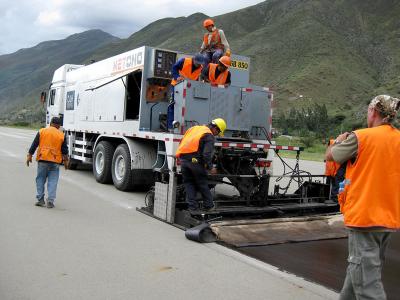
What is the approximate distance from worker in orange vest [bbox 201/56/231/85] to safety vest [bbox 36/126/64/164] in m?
2.93

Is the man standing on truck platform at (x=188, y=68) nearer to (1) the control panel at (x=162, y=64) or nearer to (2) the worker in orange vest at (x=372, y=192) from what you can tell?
(1) the control panel at (x=162, y=64)

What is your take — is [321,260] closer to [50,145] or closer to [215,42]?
[50,145]

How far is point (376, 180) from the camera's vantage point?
368 cm

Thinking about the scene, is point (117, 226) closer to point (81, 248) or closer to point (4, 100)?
point (81, 248)

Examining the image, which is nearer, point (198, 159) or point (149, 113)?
point (198, 159)

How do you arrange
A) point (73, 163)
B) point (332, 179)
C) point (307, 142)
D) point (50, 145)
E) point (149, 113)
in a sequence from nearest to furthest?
1. point (50, 145)
2. point (332, 179)
3. point (149, 113)
4. point (73, 163)
5. point (307, 142)

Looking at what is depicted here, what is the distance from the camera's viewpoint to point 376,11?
81.8 m

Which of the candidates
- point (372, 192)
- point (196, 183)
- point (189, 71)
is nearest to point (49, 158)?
point (196, 183)

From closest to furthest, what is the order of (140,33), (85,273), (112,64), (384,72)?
1. (85,273)
2. (112,64)
3. (384,72)
4. (140,33)

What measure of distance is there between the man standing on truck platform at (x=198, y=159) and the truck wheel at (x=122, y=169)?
2.98 metres

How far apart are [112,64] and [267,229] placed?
6.38m

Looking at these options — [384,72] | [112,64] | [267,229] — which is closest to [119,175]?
[112,64]

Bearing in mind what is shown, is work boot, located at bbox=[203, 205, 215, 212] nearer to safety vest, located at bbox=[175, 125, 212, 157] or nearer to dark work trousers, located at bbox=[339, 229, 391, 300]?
safety vest, located at bbox=[175, 125, 212, 157]

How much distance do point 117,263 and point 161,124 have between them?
5197 millimetres
